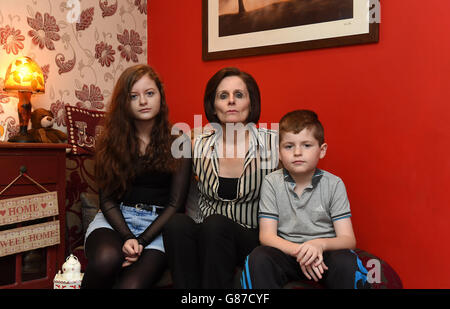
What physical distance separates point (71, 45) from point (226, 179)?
143 centimetres

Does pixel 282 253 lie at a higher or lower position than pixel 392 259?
higher

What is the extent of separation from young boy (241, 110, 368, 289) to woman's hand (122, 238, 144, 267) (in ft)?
1.31

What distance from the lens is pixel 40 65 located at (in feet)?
7.80

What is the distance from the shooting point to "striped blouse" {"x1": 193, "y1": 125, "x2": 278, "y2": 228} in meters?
1.68

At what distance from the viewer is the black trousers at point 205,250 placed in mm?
1405

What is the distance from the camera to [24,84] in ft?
6.97

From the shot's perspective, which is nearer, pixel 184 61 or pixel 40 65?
pixel 40 65

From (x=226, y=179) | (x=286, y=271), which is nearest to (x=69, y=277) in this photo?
(x=226, y=179)

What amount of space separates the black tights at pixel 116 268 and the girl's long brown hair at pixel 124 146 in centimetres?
26

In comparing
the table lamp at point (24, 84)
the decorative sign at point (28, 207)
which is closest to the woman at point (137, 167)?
the decorative sign at point (28, 207)

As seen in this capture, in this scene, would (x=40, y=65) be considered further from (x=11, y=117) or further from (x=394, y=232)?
(x=394, y=232)
